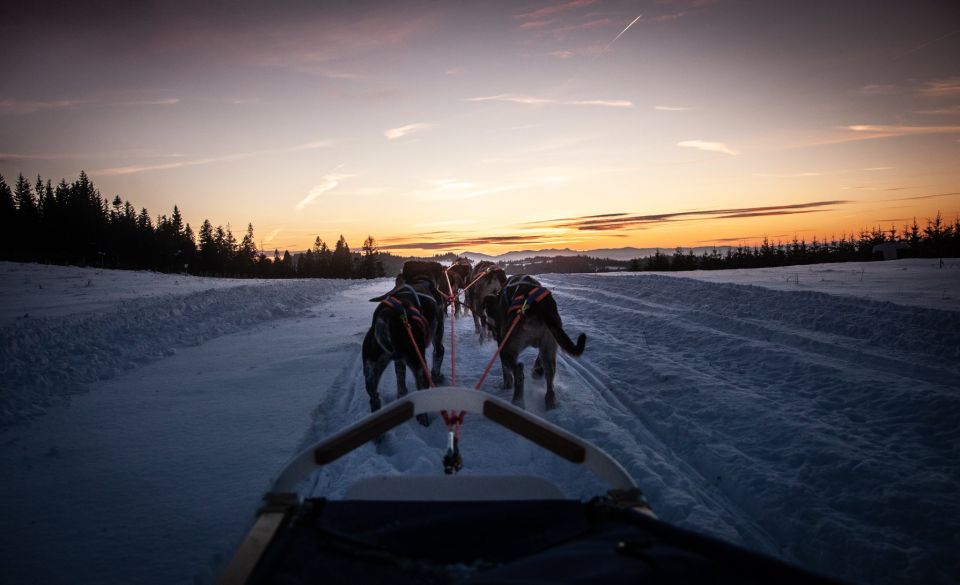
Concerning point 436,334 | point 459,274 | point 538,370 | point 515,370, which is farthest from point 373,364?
point 459,274

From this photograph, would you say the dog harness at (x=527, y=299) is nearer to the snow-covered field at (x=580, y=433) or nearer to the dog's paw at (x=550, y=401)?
the dog's paw at (x=550, y=401)

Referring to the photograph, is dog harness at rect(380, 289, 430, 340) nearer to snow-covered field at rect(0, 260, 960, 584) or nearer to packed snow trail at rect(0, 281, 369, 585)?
snow-covered field at rect(0, 260, 960, 584)

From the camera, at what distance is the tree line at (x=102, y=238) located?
47.5m

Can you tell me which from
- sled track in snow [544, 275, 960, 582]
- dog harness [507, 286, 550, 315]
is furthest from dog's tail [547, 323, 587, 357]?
sled track in snow [544, 275, 960, 582]

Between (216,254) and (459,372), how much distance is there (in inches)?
2906

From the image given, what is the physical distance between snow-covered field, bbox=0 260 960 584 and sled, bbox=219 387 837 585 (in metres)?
1.44

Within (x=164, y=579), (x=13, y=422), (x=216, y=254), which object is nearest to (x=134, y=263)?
(x=216, y=254)

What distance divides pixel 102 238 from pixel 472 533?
70109mm

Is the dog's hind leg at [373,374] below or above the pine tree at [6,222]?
below

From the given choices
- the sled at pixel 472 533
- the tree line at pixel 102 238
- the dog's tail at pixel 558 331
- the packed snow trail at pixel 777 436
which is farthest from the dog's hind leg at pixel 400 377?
the tree line at pixel 102 238

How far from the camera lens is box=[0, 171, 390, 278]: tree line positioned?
47.5 m

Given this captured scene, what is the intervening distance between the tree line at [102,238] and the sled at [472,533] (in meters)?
52.1

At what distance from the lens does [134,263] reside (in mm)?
56781

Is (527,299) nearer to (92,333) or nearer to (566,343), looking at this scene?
(566,343)
